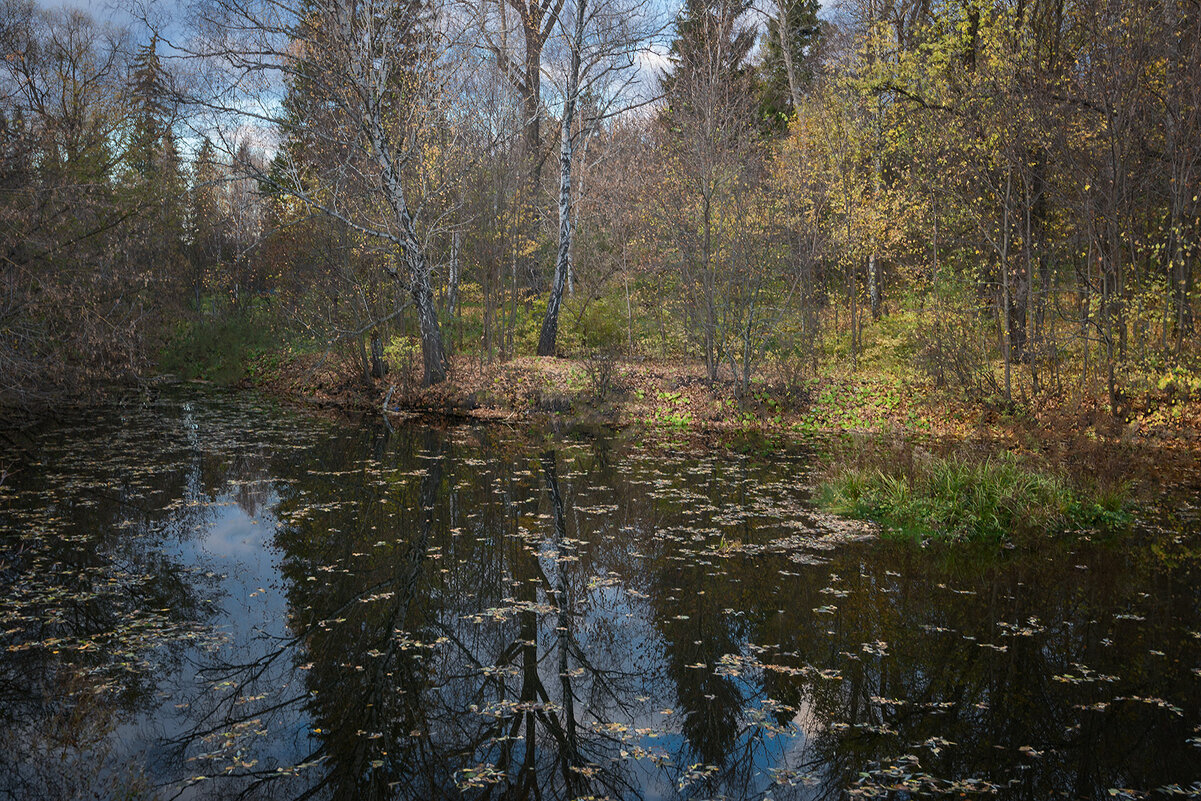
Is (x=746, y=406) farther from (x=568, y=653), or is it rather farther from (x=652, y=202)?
(x=568, y=653)

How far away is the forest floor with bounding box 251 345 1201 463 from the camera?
1284 centimetres

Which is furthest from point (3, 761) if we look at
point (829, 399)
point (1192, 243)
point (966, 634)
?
point (1192, 243)

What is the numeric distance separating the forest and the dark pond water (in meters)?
6.12

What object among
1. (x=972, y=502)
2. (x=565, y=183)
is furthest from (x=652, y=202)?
(x=972, y=502)

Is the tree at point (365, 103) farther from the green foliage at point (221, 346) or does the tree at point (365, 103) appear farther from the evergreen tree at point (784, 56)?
the evergreen tree at point (784, 56)

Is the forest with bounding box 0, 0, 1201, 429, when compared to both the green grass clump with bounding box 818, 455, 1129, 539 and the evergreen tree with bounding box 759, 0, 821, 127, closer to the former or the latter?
the evergreen tree with bounding box 759, 0, 821, 127

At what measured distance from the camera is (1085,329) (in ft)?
45.2

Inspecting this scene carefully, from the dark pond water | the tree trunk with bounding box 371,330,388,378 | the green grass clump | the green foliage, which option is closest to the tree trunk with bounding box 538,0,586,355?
the tree trunk with bounding box 371,330,388,378

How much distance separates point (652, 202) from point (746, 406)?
631cm

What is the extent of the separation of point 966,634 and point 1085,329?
10.5 metres

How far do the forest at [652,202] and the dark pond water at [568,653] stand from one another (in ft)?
20.1

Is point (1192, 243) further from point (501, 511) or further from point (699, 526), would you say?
point (501, 511)

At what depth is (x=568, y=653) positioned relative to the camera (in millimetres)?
5410

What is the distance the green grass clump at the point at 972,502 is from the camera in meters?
8.43
